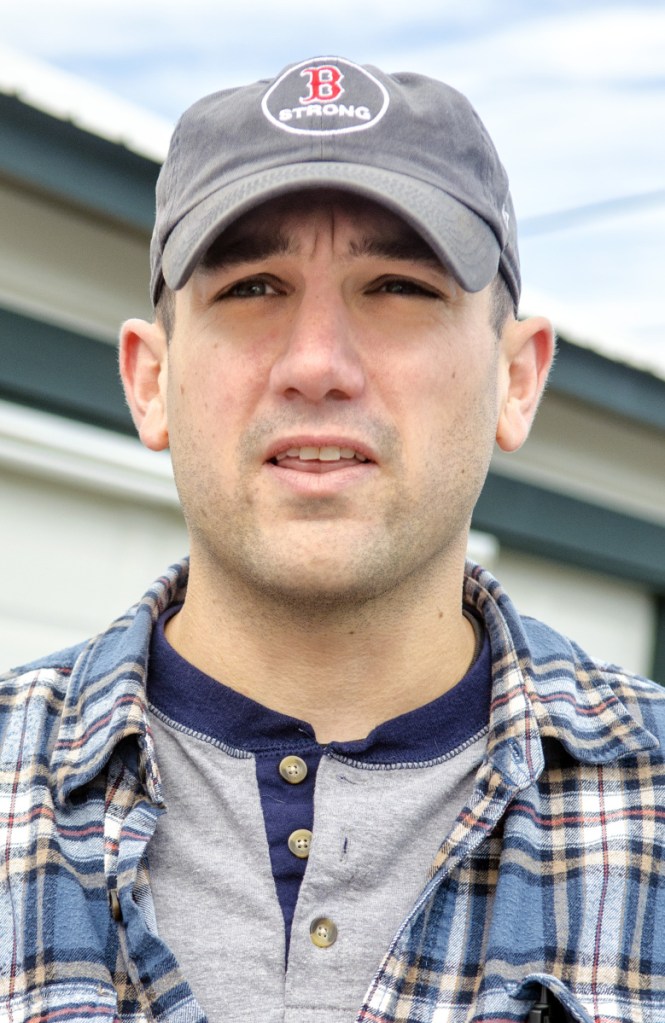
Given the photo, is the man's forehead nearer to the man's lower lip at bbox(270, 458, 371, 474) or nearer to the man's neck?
the man's lower lip at bbox(270, 458, 371, 474)

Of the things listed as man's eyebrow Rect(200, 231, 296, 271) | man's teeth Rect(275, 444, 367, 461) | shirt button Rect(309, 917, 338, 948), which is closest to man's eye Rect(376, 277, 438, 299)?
man's eyebrow Rect(200, 231, 296, 271)

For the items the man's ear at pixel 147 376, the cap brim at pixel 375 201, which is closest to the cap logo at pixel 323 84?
the cap brim at pixel 375 201

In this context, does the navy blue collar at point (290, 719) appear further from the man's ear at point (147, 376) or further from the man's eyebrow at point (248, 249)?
the man's eyebrow at point (248, 249)

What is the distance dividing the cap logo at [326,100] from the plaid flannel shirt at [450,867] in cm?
90

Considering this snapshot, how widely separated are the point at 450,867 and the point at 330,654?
0.43 meters

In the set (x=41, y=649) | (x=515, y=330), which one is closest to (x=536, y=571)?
(x=41, y=649)

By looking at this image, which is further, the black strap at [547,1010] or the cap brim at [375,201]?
the cap brim at [375,201]

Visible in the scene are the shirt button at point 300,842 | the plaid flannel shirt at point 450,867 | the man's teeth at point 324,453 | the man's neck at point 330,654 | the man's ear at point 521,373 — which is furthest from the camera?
the man's ear at point 521,373

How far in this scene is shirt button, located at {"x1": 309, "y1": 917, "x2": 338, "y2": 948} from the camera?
75.1 inches

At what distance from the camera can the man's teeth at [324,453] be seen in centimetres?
208

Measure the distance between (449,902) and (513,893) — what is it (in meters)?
0.10

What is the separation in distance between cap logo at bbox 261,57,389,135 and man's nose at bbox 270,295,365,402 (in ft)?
0.91

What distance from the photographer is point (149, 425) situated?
2422mm

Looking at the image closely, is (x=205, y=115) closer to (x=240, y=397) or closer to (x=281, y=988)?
(x=240, y=397)
